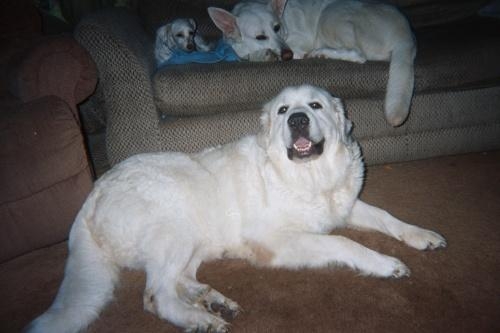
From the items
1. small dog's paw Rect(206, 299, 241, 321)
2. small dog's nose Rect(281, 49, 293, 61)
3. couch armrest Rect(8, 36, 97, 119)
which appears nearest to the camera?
small dog's paw Rect(206, 299, 241, 321)

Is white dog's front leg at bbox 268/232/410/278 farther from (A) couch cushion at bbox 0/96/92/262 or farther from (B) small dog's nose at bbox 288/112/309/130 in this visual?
(A) couch cushion at bbox 0/96/92/262

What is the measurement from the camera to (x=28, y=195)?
2.12 m

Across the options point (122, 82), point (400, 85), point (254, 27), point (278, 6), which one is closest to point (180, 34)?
point (254, 27)

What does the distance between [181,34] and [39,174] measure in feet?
7.39

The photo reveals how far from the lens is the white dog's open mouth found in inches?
80.0

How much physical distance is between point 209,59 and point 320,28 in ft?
4.41

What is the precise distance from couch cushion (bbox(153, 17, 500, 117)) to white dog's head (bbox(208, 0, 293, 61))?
71 cm

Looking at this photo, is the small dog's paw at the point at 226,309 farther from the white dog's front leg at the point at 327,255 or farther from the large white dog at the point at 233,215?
the white dog's front leg at the point at 327,255

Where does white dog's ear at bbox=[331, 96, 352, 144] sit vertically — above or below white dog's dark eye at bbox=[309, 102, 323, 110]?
below

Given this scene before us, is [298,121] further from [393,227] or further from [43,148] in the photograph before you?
[43,148]

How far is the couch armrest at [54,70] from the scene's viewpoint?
7.81 feet

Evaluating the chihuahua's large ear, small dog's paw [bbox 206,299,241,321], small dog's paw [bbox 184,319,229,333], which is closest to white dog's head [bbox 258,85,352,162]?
small dog's paw [bbox 206,299,241,321]

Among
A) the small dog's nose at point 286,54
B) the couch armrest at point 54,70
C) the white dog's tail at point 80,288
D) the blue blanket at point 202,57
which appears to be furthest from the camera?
the small dog's nose at point 286,54

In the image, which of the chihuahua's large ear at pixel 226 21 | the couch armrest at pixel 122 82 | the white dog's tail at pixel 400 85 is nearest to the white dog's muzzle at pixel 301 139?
the white dog's tail at pixel 400 85
